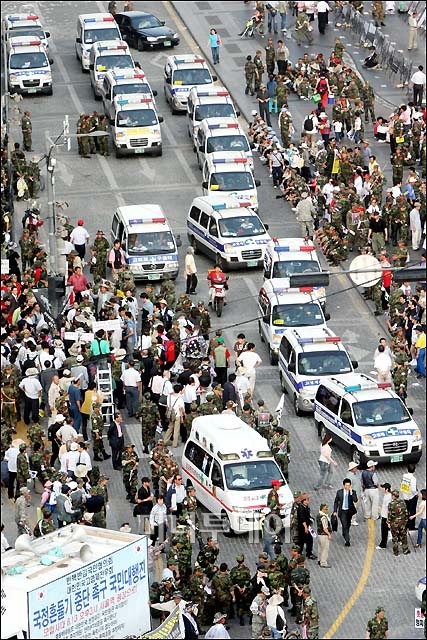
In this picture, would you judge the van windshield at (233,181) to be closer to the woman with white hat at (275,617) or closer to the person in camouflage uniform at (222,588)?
the person in camouflage uniform at (222,588)

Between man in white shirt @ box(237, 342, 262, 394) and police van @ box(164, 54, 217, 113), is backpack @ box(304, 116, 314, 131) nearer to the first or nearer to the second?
police van @ box(164, 54, 217, 113)

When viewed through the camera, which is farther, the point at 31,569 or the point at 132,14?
the point at 132,14

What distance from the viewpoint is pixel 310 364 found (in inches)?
1996

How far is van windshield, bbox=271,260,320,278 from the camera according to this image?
56031 mm

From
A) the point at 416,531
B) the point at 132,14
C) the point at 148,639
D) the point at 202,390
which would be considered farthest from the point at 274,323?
the point at 132,14

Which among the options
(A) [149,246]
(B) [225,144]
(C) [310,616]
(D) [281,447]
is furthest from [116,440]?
(B) [225,144]

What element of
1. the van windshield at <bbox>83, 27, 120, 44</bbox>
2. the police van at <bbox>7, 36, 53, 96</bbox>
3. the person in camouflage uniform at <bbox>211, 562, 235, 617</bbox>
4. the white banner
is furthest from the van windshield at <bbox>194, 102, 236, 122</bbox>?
the white banner

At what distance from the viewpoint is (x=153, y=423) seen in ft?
160

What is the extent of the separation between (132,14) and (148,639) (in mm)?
38484

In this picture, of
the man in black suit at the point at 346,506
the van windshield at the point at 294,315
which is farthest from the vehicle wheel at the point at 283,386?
the man in black suit at the point at 346,506

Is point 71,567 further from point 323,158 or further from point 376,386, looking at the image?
point 323,158

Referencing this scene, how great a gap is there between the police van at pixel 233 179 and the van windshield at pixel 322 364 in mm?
11588

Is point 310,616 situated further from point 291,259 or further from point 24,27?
point 24,27

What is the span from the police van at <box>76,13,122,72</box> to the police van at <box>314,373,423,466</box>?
26.4 m
